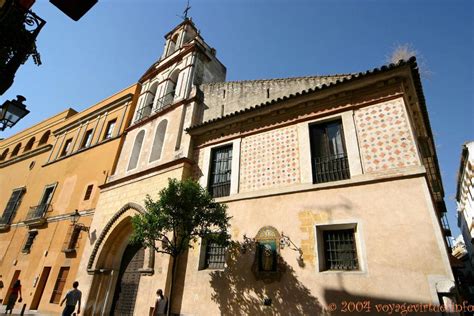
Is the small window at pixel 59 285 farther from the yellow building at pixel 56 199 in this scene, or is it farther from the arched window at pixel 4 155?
the arched window at pixel 4 155

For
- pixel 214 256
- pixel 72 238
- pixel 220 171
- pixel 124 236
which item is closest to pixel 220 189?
pixel 220 171

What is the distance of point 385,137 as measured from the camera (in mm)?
6977

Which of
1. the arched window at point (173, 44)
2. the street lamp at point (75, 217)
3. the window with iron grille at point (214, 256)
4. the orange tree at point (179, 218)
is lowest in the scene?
the window with iron grille at point (214, 256)

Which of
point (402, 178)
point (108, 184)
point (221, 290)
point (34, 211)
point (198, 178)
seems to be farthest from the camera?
point (34, 211)

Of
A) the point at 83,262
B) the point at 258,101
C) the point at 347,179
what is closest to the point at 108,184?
the point at 83,262

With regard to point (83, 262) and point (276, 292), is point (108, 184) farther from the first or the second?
Answer: point (276, 292)

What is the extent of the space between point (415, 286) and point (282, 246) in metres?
2.95

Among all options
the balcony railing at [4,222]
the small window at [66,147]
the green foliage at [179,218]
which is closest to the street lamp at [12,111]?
the green foliage at [179,218]

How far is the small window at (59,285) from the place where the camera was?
11523mm

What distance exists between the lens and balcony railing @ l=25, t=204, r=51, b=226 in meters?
14.9

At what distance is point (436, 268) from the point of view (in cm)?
523

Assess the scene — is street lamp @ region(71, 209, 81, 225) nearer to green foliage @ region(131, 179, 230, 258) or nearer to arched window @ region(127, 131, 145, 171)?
arched window @ region(127, 131, 145, 171)

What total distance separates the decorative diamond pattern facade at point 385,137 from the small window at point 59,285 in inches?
517

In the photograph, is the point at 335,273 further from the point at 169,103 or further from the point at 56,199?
the point at 56,199
